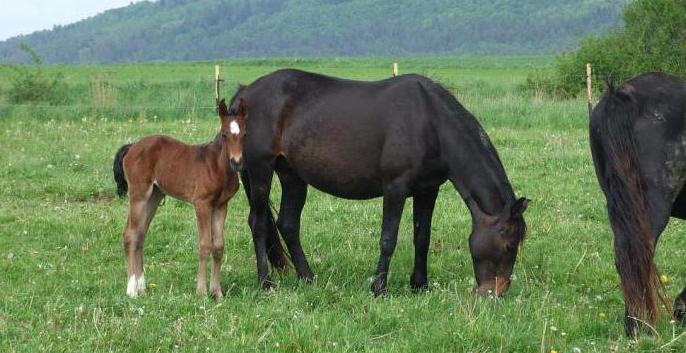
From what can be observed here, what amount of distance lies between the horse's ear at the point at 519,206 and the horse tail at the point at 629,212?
3.41 ft

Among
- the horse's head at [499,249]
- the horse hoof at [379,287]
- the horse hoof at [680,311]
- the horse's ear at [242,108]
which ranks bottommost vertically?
the horse hoof at [379,287]

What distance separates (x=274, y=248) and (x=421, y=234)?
1502 millimetres

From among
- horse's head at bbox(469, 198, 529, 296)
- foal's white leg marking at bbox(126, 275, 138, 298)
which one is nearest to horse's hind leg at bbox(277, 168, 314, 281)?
foal's white leg marking at bbox(126, 275, 138, 298)

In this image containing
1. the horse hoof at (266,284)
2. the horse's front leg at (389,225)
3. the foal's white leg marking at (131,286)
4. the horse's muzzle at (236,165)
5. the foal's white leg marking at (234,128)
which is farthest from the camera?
the horse hoof at (266,284)

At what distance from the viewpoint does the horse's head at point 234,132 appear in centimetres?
723

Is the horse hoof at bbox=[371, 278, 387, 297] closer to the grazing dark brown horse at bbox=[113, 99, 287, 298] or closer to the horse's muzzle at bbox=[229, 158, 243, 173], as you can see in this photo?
the grazing dark brown horse at bbox=[113, 99, 287, 298]

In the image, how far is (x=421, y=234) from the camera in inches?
332

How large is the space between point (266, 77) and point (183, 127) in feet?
35.2

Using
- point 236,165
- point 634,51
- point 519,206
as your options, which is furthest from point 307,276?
point 634,51

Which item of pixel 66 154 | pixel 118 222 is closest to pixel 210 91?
pixel 66 154

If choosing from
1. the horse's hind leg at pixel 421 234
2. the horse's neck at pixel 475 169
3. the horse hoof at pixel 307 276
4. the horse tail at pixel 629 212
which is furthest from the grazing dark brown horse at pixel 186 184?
the horse tail at pixel 629 212

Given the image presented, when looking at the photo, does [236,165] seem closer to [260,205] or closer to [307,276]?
[260,205]

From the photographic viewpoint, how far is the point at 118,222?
36.0ft

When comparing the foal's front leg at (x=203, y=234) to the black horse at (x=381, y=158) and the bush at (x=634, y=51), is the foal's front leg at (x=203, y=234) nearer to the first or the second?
the black horse at (x=381, y=158)
